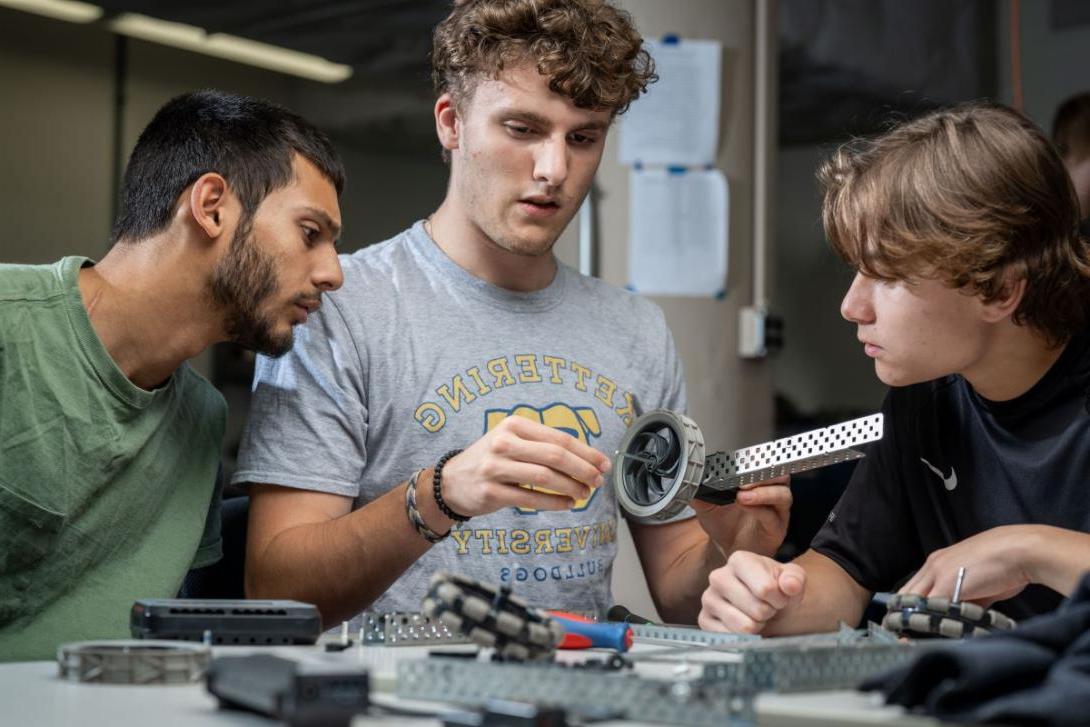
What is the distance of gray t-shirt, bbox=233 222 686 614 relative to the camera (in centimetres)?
171

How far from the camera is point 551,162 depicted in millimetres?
1812

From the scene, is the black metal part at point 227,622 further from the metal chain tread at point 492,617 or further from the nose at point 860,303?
the nose at point 860,303

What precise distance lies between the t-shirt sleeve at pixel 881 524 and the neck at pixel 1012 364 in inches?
5.6

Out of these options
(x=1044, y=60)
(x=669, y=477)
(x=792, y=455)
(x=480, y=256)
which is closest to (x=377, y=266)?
(x=480, y=256)

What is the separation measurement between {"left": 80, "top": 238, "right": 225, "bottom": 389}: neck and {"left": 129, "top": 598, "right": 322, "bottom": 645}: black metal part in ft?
1.77

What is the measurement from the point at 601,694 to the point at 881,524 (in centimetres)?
104

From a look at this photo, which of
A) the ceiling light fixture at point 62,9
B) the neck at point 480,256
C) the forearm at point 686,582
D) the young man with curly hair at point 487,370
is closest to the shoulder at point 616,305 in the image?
the young man with curly hair at point 487,370

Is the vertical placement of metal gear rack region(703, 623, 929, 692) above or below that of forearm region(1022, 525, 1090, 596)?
below

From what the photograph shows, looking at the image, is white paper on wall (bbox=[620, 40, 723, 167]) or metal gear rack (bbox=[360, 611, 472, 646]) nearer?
metal gear rack (bbox=[360, 611, 472, 646])

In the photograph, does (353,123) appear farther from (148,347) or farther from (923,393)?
(923,393)

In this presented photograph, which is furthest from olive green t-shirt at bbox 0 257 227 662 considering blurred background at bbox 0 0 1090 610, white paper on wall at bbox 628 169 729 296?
white paper on wall at bbox 628 169 729 296

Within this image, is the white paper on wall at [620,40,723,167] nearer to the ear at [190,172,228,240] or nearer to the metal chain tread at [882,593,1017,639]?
the ear at [190,172,228,240]

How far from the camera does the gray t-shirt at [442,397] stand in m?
1.71

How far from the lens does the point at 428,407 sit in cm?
177
